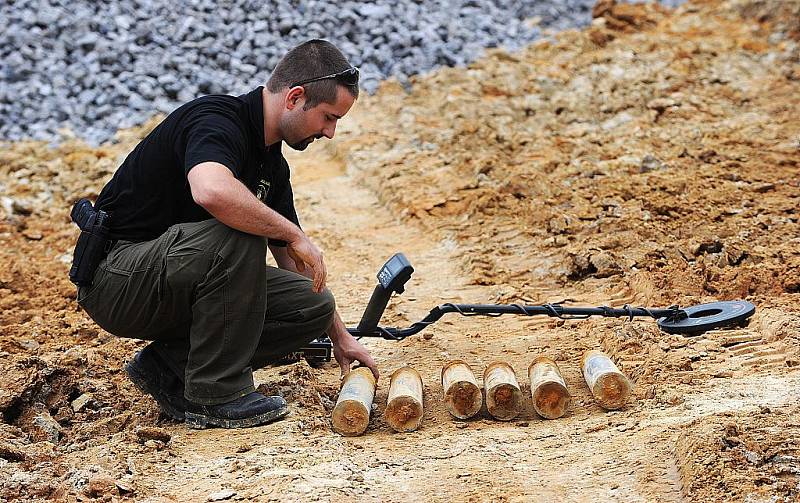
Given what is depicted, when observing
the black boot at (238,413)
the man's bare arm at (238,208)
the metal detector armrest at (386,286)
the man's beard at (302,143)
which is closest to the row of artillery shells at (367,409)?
the black boot at (238,413)

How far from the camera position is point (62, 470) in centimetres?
309

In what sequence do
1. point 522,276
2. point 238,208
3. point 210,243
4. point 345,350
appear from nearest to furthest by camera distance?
1. point 238,208
2. point 210,243
3. point 345,350
4. point 522,276

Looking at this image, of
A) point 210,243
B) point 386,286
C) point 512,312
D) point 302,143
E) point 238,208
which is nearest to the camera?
point 238,208

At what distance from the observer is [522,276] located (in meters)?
5.52

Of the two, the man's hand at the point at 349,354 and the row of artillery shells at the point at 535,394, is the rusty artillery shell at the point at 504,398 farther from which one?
the man's hand at the point at 349,354

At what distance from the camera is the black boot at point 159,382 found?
3702 millimetres

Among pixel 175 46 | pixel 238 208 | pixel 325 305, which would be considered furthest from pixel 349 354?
pixel 175 46

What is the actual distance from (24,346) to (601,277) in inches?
129

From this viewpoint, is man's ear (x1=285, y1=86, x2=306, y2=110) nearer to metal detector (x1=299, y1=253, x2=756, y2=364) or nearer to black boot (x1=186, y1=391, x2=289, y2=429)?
metal detector (x1=299, y1=253, x2=756, y2=364)

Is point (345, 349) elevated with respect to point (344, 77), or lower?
lower

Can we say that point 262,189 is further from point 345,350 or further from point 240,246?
point 345,350

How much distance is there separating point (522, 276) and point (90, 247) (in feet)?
9.30

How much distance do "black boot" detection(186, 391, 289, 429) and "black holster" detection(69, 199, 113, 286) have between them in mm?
681

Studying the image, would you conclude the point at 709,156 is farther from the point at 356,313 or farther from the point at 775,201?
the point at 356,313
